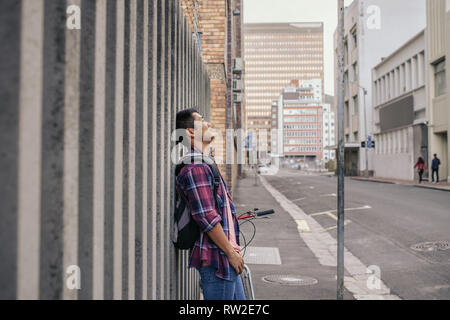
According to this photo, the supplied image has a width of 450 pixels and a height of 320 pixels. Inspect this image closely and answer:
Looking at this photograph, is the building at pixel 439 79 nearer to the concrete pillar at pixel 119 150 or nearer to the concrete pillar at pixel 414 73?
the concrete pillar at pixel 414 73

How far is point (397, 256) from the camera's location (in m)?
7.40

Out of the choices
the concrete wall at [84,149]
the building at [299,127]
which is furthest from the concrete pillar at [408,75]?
the building at [299,127]

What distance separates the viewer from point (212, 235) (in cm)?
263

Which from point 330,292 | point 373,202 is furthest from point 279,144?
point 330,292

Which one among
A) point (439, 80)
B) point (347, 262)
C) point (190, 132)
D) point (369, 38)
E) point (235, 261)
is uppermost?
point (369, 38)

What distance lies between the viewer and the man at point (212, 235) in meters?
2.62

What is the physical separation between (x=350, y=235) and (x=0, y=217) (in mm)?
9297

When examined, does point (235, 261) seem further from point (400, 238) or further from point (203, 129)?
point (400, 238)

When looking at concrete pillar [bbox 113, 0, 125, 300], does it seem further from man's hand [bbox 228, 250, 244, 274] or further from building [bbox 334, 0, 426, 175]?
building [bbox 334, 0, 426, 175]

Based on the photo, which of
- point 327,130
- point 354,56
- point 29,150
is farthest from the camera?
point 327,130

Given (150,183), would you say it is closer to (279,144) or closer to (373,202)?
(373,202)

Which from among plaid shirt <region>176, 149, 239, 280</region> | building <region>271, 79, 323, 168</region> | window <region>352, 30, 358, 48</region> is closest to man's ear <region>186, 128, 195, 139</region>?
plaid shirt <region>176, 149, 239, 280</region>

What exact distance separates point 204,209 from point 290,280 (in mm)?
3498

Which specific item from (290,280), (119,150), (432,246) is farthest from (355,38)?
(119,150)
